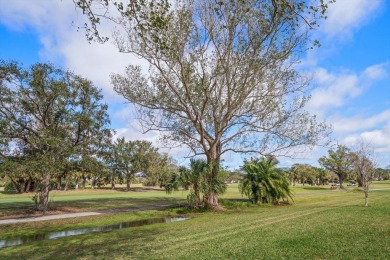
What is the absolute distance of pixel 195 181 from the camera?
73.9ft

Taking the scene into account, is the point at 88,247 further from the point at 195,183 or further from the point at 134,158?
the point at 134,158

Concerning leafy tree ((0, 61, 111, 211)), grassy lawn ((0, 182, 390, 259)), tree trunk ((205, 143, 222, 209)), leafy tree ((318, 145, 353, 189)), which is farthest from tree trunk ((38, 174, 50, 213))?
leafy tree ((318, 145, 353, 189))

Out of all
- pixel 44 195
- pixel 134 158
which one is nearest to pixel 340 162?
pixel 134 158

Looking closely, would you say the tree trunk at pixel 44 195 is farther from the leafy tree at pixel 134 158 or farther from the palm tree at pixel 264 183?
the leafy tree at pixel 134 158

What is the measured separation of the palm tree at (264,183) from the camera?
2789 cm

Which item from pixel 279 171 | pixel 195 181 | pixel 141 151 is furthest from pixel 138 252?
pixel 141 151

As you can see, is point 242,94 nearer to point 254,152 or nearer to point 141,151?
point 254,152

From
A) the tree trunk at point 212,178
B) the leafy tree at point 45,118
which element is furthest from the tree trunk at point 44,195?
the tree trunk at point 212,178

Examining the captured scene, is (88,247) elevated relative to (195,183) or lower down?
lower down

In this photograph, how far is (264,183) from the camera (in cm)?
2789

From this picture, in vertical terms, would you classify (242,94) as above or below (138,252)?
above

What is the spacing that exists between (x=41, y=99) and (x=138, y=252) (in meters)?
17.0

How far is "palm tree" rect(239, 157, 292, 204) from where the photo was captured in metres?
27.9

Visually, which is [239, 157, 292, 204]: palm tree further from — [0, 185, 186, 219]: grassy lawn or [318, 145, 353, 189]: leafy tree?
[318, 145, 353, 189]: leafy tree
